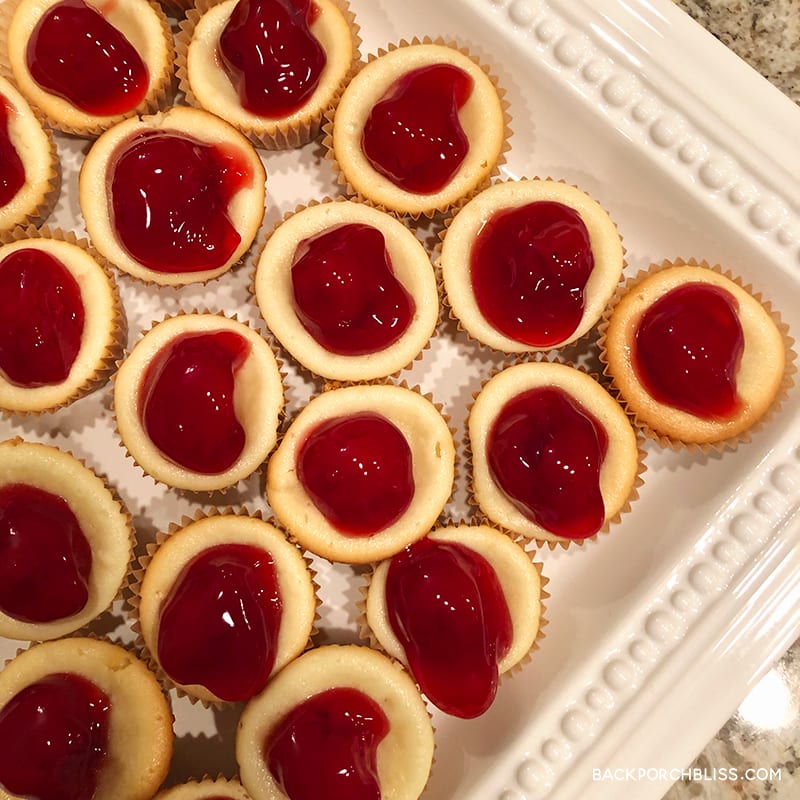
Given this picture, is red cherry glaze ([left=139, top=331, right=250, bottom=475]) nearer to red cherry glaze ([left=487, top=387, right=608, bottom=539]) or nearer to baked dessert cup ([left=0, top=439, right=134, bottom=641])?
baked dessert cup ([left=0, top=439, right=134, bottom=641])

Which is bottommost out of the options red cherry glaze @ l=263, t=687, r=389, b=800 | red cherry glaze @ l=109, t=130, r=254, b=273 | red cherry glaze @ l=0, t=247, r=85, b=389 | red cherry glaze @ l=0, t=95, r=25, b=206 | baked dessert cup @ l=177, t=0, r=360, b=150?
red cherry glaze @ l=263, t=687, r=389, b=800

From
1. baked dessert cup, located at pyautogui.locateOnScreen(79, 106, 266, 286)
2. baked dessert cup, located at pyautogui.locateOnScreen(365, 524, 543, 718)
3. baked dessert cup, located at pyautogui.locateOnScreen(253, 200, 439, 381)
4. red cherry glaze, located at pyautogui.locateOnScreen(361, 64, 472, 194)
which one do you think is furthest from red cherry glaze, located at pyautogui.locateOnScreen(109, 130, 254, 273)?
baked dessert cup, located at pyautogui.locateOnScreen(365, 524, 543, 718)

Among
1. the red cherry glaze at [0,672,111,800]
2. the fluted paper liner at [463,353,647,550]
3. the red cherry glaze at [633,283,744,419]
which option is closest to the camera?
the red cherry glaze at [0,672,111,800]

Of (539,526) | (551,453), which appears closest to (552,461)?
(551,453)

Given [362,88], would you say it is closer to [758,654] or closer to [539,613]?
[539,613]

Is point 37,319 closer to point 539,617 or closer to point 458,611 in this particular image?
point 458,611

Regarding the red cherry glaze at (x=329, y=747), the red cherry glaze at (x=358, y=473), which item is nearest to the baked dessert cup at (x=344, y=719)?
the red cherry glaze at (x=329, y=747)
